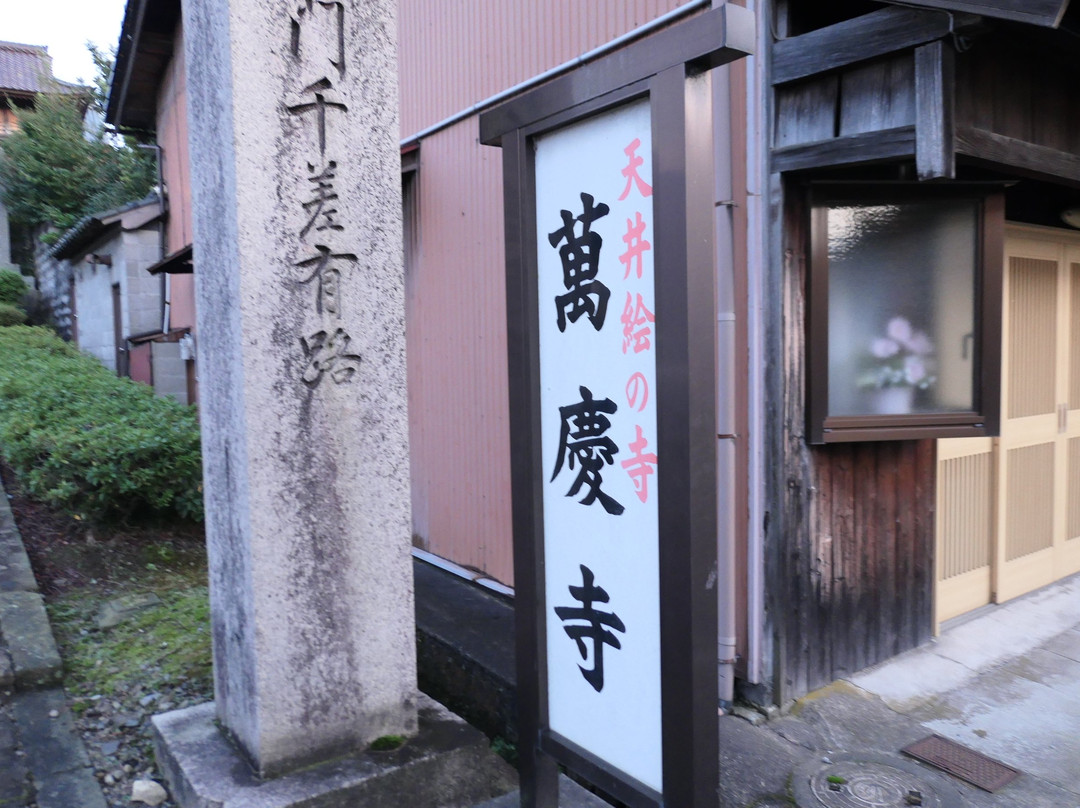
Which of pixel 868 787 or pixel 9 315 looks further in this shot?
pixel 9 315

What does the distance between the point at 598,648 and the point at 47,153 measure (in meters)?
24.1

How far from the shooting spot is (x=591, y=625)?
3027 mm

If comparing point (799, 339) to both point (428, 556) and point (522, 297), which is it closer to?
point (522, 297)

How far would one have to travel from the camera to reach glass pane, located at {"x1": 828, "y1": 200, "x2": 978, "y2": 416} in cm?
471

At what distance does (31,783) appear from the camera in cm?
388

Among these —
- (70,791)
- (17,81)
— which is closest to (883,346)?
(70,791)

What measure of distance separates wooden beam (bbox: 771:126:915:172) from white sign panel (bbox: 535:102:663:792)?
1736 millimetres

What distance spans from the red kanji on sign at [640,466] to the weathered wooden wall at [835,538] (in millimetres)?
1961

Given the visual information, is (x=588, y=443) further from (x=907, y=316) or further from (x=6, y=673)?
(x=6, y=673)

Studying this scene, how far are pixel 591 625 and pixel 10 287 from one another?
23.4 metres

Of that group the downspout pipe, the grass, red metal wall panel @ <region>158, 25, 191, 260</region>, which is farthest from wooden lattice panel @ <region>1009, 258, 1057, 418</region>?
the downspout pipe

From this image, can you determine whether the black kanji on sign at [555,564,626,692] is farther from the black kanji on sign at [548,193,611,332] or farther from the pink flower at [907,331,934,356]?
the pink flower at [907,331,934,356]

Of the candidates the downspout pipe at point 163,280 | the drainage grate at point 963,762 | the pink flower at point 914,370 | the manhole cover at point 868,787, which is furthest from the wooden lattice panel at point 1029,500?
the downspout pipe at point 163,280

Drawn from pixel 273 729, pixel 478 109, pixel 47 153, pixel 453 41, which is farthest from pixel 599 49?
pixel 47 153
